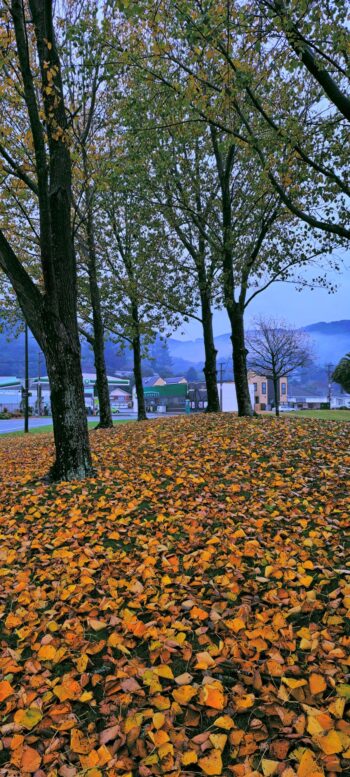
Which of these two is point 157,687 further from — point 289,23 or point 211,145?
point 211,145

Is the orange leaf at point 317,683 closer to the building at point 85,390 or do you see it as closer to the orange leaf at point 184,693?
the orange leaf at point 184,693

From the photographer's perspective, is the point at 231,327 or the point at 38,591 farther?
the point at 231,327

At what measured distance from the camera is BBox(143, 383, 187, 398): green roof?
7144 centimetres

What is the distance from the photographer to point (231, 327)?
15.0 metres

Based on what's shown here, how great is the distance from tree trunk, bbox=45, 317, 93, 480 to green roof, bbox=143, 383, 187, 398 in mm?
63051

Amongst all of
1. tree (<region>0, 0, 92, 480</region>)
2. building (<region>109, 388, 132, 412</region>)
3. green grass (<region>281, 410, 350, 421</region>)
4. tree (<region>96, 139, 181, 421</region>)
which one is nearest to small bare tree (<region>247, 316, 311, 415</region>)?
green grass (<region>281, 410, 350, 421</region>)

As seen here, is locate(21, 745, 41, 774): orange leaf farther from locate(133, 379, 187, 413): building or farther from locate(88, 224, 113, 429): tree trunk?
locate(133, 379, 187, 413): building

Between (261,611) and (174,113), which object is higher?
(174,113)

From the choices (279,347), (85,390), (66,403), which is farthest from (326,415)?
(85,390)

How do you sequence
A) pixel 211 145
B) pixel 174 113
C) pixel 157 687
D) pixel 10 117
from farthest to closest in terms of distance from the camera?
pixel 211 145, pixel 10 117, pixel 174 113, pixel 157 687

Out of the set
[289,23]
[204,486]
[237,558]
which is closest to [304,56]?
[289,23]

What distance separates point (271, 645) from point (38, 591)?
1955 millimetres

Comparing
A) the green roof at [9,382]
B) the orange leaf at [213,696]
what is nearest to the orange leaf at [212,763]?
the orange leaf at [213,696]

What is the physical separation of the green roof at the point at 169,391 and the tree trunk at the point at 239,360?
55.1 metres
